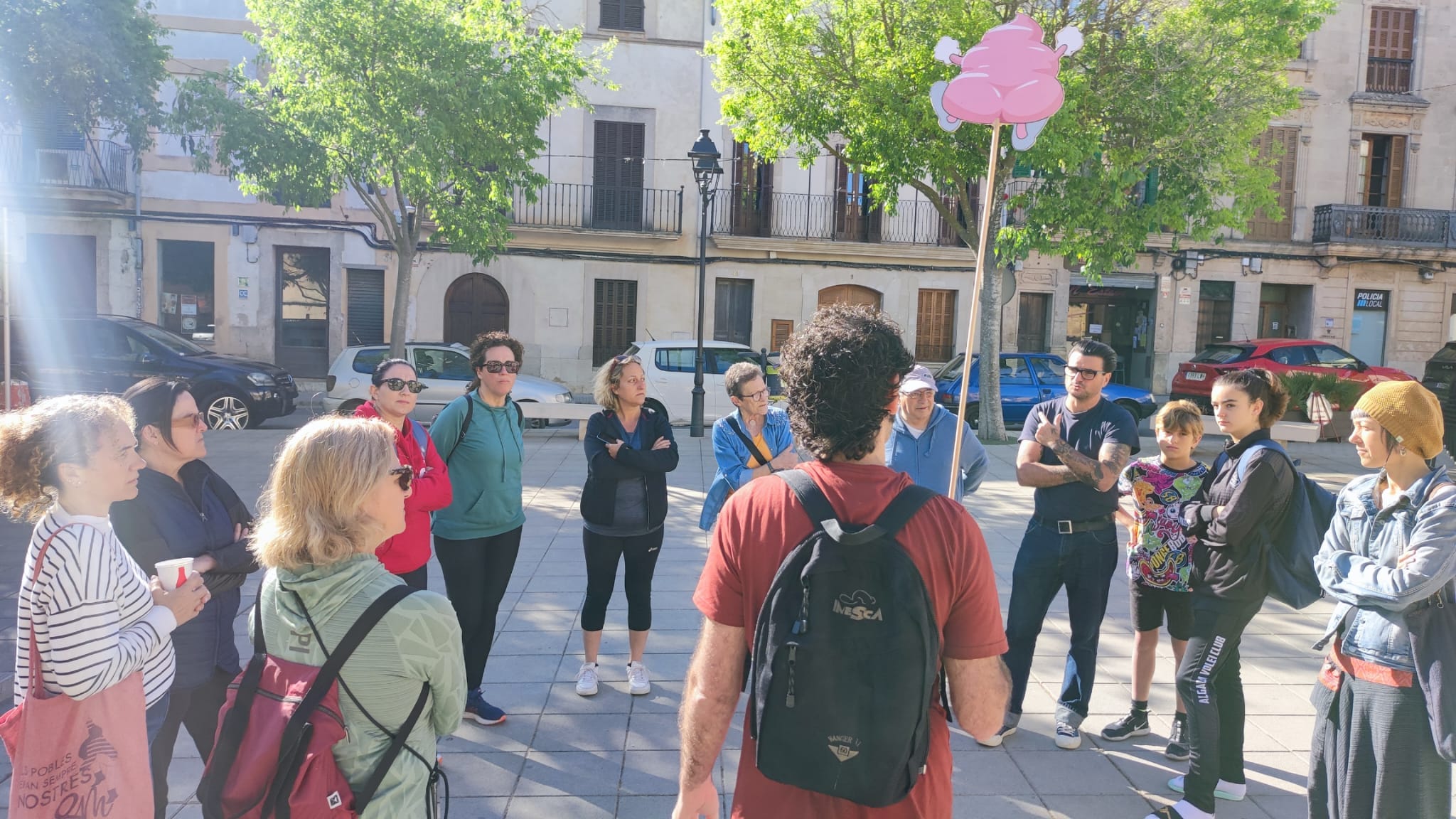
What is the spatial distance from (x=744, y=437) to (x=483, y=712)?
1.72 metres

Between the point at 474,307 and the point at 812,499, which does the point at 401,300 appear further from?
the point at 812,499

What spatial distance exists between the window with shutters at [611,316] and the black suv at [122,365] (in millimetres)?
8612

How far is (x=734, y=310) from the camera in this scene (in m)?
22.7

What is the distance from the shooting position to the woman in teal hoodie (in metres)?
4.30

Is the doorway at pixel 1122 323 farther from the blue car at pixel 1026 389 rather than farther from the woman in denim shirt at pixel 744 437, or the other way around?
the woman in denim shirt at pixel 744 437

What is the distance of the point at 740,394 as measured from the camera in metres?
4.68

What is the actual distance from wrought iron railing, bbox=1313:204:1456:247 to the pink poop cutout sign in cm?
2383

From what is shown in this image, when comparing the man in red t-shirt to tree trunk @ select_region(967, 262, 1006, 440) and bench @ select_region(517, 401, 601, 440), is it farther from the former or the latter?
tree trunk @ select_region(967, 262, 1006, 440)

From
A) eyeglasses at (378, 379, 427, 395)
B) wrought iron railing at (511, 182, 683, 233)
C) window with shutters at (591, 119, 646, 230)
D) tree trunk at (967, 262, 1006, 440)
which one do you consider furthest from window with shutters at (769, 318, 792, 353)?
eyeglasses at (378, 379, 427, 395)

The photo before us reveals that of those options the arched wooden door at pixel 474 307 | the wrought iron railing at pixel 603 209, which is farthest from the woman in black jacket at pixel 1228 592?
the arched wooden door at pixel 474 307

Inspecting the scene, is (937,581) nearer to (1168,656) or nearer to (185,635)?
(185,635)

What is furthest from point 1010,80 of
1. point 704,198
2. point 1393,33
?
point 1393,33

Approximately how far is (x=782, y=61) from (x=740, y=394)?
11.1 meters

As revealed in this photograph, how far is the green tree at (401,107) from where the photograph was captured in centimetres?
1426
